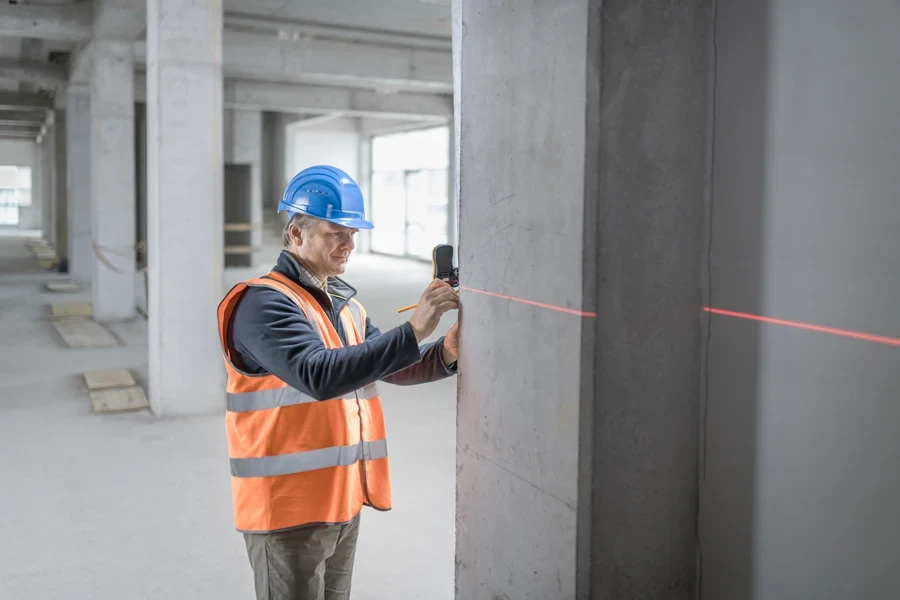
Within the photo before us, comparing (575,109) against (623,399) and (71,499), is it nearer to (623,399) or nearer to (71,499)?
(623,399)

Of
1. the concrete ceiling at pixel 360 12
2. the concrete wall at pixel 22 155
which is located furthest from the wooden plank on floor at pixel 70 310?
the concrete wall at pixel 22 155

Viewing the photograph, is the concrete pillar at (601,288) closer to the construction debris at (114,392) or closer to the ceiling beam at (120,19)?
the construction debris at (114,392)

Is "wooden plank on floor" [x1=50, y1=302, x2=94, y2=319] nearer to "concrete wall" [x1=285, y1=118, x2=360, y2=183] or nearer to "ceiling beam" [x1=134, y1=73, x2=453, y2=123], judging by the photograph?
"ceiling beam" [x1=134, y1=73, x2=453, y2=123]

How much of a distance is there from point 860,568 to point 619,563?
0.60 m

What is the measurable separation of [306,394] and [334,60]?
12.6 m

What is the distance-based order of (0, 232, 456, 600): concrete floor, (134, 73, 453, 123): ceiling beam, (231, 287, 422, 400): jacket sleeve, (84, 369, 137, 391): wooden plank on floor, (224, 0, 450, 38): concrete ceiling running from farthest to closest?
(134, 73, 453, 123): ceiling beam < (224, 0, 450, 38): concrete ceiling < (84, 369, 137, 391): wooden plank on floor < (0, 232, 456, 600): concrete floor < (231, 287, 422, 400): jacket sleeve

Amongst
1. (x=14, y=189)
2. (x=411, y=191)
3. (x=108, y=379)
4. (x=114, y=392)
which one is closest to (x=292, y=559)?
(x=114, y=392)

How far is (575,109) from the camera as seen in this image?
2059mm

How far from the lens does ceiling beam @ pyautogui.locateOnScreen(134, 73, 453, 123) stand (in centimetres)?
1888

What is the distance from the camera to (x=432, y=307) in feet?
8.60

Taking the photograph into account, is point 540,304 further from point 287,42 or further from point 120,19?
point 287,42

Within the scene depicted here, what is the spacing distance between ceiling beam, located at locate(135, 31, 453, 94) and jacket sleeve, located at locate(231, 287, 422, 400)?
37.0ft

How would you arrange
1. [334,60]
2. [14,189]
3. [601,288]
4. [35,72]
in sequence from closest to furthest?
1. [601,288]
2. [334,60]
3. [35,72]
4. [14,189]

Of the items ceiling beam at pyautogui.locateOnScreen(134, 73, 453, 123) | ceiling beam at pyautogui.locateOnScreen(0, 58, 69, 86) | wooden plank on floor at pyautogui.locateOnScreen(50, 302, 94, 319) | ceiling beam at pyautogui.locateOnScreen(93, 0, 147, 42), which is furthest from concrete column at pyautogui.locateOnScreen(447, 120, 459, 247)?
ceiling beam at pyautogui.locateOnScreen(93, 0, 147, 42)
